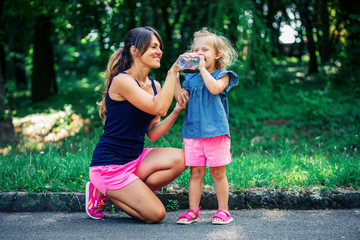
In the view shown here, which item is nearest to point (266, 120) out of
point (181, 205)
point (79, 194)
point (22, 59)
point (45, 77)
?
point (181, 205)

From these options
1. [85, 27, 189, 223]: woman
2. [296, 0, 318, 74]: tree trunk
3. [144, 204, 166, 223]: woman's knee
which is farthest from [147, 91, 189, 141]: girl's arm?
[296, 0, 318, 74]: tree trunk

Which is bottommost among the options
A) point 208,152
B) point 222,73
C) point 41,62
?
point 208,152

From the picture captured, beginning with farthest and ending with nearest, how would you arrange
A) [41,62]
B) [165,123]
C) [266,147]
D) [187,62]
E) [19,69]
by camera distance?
[19,69], [41,62], [266,147], [165,123], [187,62]

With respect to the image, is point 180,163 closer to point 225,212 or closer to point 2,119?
point 225,212

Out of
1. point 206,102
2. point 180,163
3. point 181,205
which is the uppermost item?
point 206,102

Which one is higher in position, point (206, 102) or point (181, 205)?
point (206, 102)

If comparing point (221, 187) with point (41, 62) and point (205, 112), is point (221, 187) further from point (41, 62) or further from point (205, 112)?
point (41, 62)

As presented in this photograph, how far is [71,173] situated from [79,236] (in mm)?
1214

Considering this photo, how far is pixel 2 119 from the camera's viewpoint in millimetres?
6184

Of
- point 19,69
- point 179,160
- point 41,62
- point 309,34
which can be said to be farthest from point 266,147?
point 19,69

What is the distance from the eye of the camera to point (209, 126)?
307 cm

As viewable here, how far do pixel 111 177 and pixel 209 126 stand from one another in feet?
3.02

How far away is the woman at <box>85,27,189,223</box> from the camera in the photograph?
309cm

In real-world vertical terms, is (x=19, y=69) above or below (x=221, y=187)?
above
